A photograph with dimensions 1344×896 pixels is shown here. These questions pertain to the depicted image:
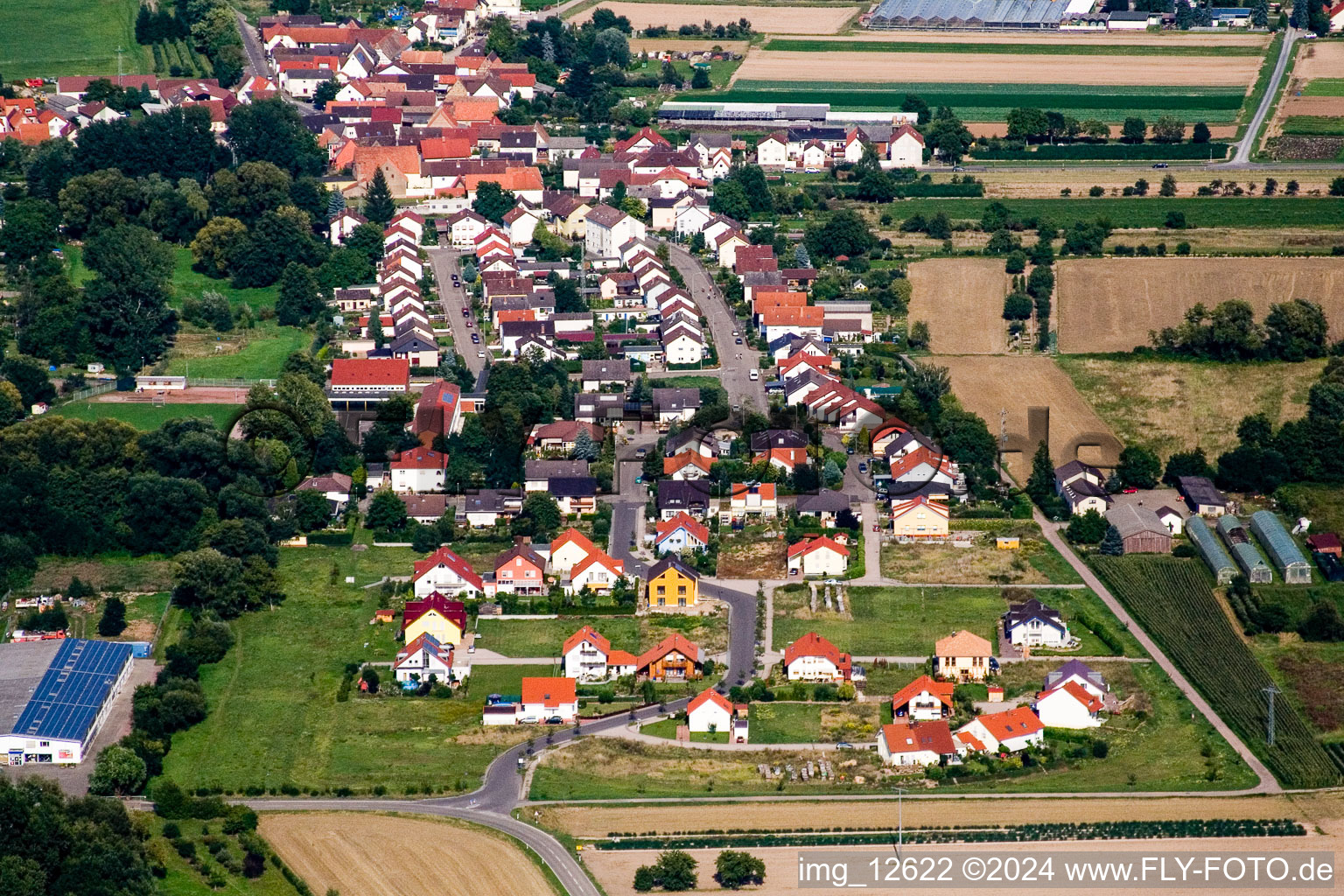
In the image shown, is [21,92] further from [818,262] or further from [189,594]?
[189,594]

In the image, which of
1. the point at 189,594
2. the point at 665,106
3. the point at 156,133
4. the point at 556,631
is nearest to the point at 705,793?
the point at 556,631

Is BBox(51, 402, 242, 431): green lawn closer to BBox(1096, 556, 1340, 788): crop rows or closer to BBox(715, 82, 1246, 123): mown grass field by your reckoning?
BBox(1096, 556, 1340, 788): crop rows

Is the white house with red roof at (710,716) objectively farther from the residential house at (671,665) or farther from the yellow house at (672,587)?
the yellow house at (672,587)

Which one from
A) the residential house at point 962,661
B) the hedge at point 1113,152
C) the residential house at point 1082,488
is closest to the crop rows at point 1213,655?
the residential house at point 1082,488

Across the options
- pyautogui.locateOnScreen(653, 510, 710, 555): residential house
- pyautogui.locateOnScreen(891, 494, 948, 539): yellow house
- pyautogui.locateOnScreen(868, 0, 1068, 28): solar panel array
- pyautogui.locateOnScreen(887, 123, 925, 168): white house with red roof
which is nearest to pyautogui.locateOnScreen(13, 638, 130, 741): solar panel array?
A: pyautogui.locateOnScreen(653, 510, 710, 555): residential house

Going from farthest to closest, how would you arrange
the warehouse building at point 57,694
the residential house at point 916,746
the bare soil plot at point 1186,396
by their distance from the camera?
the bare soil plot at point 1186,396
the warehouse building at point 57,694
the residential house at point 916,746

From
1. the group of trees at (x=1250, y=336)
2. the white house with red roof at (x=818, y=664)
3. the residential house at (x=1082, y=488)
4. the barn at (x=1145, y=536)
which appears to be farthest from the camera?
the group of trees at (x=1250, y=336)

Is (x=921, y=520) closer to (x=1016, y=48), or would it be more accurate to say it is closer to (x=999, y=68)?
(x=999, y=68)
